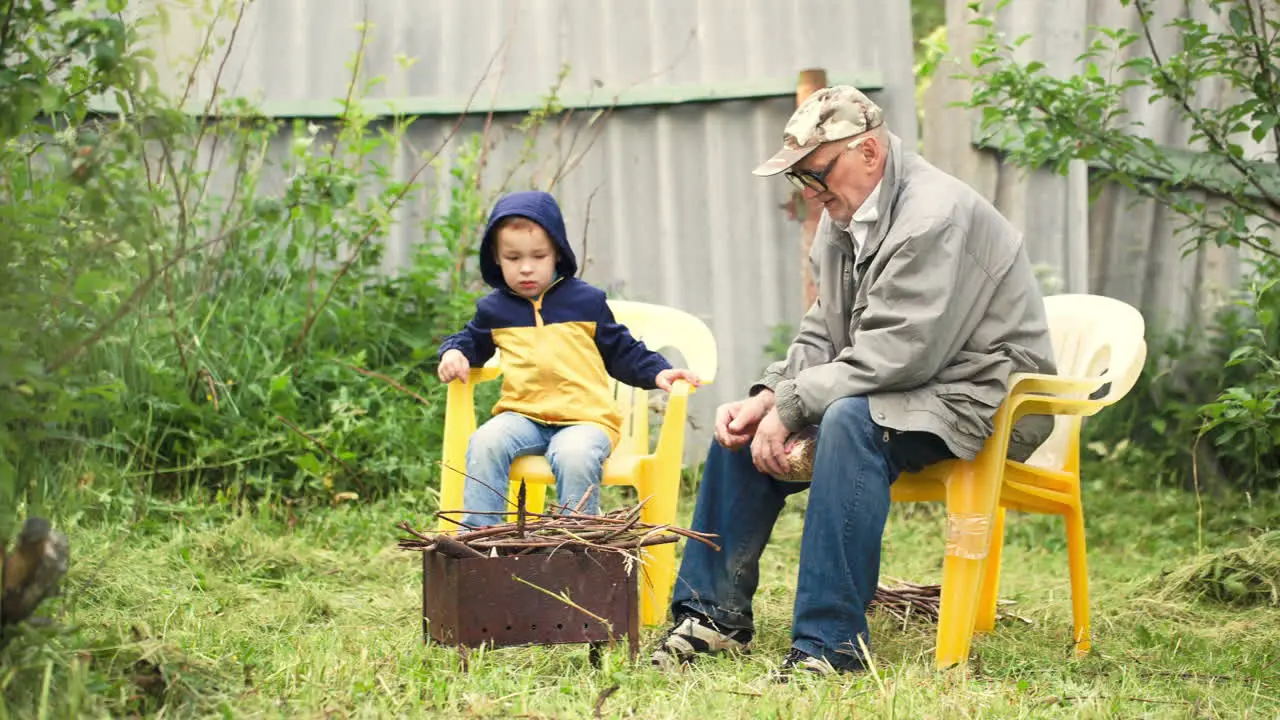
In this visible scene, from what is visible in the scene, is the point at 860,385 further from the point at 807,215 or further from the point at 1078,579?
the point at 807,215

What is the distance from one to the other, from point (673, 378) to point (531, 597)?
950 millimetres

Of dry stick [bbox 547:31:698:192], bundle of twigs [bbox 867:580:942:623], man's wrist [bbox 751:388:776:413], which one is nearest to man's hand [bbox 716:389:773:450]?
man's wrist [bbox 751:388:776:413]

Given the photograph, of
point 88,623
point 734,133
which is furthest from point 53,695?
point 734,133

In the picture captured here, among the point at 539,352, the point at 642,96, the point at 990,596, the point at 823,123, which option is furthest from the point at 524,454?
the point at 642,96

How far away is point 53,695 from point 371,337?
3116mm

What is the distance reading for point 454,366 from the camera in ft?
12.2

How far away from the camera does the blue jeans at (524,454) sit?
3518 millimetres

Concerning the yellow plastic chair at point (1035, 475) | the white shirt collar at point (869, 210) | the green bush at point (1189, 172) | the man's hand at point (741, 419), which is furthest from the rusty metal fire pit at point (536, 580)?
the green bush at point (1189, 172)

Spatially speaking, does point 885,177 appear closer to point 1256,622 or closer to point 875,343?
point 875,343

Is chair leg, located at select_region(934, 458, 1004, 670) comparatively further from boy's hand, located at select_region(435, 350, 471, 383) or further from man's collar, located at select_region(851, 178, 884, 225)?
boy's hand, located at select_region(435, 350, 471, 383)

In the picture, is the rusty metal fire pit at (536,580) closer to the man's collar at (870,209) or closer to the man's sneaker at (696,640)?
the man's sneaker at (696,640)

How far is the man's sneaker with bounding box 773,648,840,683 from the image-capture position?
3.01 meters

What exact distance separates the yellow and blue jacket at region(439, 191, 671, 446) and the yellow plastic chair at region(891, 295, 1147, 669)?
0.86 m

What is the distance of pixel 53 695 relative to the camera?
Result: 7.48 ft
